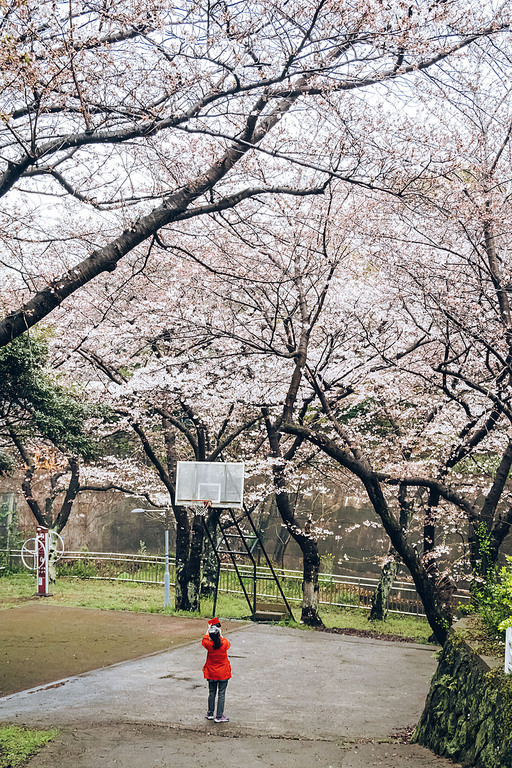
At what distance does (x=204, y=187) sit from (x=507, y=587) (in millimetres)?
4552

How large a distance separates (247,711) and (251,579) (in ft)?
43.7

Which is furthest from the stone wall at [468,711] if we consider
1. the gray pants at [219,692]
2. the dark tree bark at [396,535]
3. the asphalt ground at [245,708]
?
the dark tree bark at [396,535]

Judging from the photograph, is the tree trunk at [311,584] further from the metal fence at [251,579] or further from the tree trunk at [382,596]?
the metal fence at [251,579]

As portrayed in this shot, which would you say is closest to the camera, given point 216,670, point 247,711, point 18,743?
point 18,743

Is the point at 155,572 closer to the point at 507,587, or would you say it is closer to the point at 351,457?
the point at 351,457

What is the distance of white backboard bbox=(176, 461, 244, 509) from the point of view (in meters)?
15.6

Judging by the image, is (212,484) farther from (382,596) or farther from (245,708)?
(245,708)

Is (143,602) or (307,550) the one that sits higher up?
(307,550)

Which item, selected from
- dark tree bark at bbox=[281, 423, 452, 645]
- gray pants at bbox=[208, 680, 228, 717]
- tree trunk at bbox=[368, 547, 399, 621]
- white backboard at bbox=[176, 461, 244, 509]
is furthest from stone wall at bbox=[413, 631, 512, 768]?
tree trunk at bbox=[368, 547, 399, 621]

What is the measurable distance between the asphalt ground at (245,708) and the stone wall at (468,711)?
240mm

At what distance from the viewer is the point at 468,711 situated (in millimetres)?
6184

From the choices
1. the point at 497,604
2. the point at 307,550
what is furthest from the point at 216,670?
the point at 307,550

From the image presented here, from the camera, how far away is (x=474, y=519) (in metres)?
11.0

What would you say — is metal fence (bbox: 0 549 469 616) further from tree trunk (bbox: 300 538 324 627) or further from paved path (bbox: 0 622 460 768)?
paved path (bbox: 0 622 460 768)
